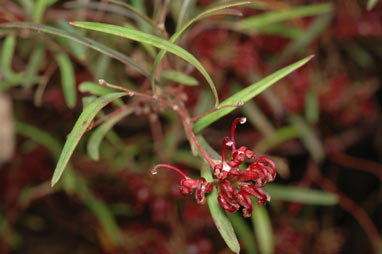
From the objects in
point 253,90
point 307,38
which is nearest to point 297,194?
point 307,38

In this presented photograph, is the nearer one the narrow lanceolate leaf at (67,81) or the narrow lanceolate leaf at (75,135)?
the narrow lanceolate leaf at (75,135)

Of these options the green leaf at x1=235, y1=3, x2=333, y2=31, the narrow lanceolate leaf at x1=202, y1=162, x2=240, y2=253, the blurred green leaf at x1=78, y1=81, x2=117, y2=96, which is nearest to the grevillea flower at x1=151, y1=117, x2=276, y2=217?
the narrow lanceolate leaf at x1=202, y1=162, x2=240, y2=253

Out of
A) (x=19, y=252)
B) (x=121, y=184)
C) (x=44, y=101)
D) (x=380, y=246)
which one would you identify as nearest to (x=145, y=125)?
(x=121, y=184)

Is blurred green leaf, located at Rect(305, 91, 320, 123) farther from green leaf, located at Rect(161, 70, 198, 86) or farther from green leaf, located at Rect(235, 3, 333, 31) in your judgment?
green leaf, located at Rect(161, 70, 198, 86)

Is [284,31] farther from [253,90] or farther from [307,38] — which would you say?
[253,90]

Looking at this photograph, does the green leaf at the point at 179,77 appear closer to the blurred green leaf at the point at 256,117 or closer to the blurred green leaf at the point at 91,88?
the blurred green leaf at the point at 91,88

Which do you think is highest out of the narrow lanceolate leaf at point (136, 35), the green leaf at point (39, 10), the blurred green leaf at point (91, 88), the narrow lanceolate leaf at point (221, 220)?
the narrow lanceolate leaf at point (136, 35)

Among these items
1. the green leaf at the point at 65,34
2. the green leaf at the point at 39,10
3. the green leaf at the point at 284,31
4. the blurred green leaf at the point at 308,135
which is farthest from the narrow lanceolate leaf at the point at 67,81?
the blurred green leaf at the point at 308,135
